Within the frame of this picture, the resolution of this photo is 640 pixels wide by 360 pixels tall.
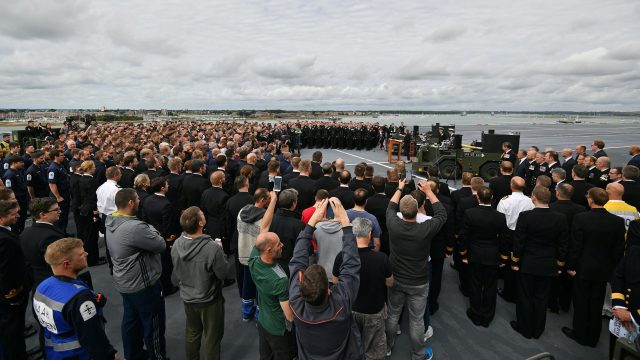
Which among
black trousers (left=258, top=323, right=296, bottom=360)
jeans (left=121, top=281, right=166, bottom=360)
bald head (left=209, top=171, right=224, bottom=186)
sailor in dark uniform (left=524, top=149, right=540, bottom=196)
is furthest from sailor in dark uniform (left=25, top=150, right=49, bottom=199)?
sailor in dark uniform (left=524, top=149, right=540, bottom=196)

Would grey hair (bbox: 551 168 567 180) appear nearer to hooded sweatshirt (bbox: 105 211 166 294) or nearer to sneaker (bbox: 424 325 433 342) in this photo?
sneaker (bbox: 424 325 433 342)

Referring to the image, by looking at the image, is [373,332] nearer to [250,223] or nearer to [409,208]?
[409,208]

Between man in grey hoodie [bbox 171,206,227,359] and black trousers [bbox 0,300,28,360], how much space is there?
166 centimetres

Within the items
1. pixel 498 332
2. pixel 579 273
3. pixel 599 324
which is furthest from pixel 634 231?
pixel 498 332

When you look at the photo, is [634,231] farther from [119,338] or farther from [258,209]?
[119,338]

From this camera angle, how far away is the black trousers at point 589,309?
4051mm

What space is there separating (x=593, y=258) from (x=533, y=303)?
0.89 metres

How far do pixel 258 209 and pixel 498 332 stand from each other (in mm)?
3516

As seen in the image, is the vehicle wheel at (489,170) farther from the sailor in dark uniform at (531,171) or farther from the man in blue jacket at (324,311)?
the man in blue jacket at (324,311)

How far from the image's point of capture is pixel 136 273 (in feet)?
11.0

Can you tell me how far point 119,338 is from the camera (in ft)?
13.9

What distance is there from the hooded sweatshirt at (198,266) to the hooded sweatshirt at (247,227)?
0.89 m

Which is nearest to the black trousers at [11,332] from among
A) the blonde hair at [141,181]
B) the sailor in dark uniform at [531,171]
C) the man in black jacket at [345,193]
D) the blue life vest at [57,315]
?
the blue life vest at [57,315]

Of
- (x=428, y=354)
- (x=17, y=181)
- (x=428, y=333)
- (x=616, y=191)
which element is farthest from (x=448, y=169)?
(x=17, y=181)
